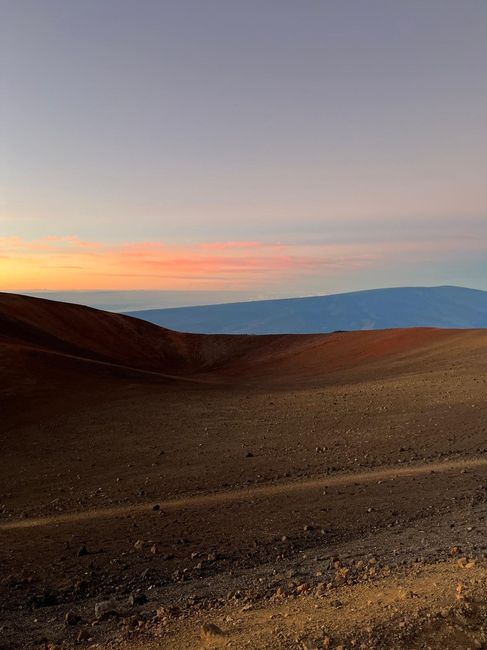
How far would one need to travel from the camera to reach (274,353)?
42.1 metres

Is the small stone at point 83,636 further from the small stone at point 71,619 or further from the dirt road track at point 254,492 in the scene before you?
the dirt road track at point 254,492

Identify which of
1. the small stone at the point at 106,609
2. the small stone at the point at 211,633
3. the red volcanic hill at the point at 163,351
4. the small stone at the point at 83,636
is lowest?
the small stone at the point at 106,609

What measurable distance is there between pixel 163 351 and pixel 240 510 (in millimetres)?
37490

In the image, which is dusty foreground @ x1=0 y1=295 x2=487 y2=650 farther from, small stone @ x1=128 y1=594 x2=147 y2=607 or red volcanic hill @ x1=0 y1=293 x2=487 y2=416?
red volcanic hill @ x1=0 y1=293 x2=487 y2=416

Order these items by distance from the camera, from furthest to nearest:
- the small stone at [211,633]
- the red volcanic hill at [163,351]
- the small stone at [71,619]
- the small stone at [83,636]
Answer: the red volcanic hill at [163,351]
the small stone at [71,619]
the small stone at [83,636]
the small stone at [211,633]

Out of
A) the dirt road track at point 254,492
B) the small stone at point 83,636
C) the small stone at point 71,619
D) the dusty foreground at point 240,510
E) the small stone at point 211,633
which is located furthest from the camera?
the dirt road track at point 254,492

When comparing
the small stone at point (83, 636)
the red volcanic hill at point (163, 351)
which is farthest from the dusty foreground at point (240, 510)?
the red volcanic hill at point (163, 351)

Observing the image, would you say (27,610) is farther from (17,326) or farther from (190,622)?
(17,326)

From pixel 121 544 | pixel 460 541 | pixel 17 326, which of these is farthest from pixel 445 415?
pixel 17 326

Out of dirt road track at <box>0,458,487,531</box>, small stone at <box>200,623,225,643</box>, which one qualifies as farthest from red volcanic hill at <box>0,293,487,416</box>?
small stone at <box>200,623,225,643</box>

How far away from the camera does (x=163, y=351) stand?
46188 millimetres

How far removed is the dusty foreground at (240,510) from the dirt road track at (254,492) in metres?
0.06

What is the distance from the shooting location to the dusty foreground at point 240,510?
4.93 metres

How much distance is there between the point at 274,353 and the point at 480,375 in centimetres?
2363
